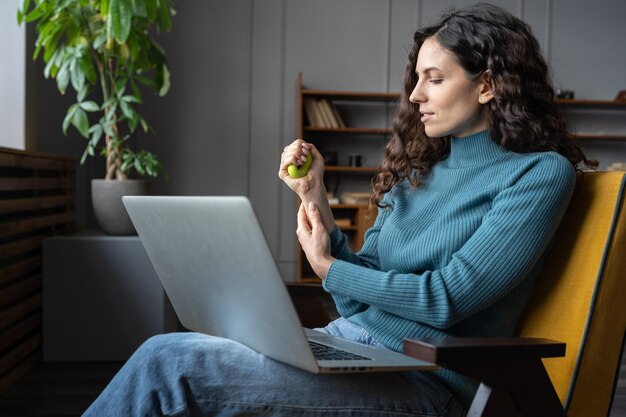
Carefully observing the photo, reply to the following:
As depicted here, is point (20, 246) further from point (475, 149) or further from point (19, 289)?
point (475, 149)

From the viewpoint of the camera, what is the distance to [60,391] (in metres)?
2.90

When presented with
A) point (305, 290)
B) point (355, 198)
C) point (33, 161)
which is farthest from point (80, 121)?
point (355, 198)

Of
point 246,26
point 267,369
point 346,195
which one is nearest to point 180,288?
point 267,369

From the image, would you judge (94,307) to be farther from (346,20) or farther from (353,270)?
(346,20)

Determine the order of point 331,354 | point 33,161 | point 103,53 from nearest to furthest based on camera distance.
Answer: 1. point 331,354
2. point 33,161
3. point 103,53

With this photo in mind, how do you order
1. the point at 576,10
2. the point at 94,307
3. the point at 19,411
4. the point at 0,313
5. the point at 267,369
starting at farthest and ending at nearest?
the point at 576,10 < the point at 94,307 < the point at 0,313 < the point at 19,411 < the point at 267,369

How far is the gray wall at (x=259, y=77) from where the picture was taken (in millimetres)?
6293

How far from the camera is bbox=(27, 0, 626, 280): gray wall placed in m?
6.29

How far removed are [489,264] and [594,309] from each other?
205 mm

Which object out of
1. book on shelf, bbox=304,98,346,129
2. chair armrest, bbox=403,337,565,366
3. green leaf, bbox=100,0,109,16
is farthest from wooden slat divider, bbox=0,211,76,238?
book on shelf, bbox=304,98,346,129

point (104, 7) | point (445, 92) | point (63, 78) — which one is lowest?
point (445, 92)

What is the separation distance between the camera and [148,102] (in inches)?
245

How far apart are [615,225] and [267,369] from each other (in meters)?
0.66

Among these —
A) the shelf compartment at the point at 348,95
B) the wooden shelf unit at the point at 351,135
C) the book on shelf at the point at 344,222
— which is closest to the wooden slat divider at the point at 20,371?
the wooden shelf unit at the point at 351,135
